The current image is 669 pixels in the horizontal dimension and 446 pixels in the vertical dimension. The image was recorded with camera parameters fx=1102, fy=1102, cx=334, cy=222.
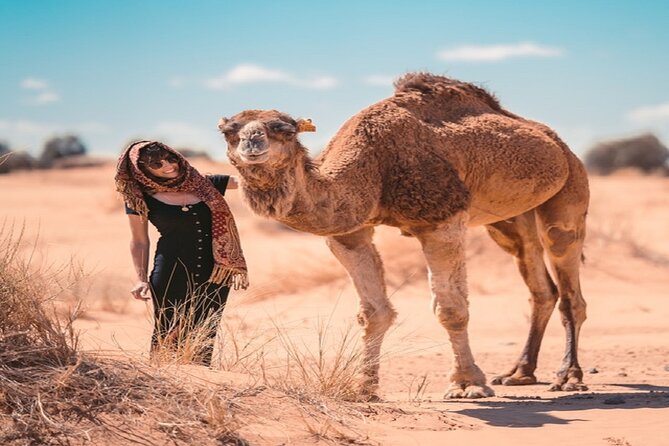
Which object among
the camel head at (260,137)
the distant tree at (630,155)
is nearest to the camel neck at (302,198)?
the camel head at (260,137)

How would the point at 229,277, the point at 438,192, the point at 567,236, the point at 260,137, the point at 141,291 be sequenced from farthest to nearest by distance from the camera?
the point at 567,236 < the point at 438,192 < the point at 229,277 < the point at 260,137 < the point at 141,291

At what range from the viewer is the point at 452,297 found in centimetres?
868

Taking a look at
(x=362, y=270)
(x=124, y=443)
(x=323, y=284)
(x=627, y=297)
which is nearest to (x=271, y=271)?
(x=323, y=284)

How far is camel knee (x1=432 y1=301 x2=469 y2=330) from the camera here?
8633mm

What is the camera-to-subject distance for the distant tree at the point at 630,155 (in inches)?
2164

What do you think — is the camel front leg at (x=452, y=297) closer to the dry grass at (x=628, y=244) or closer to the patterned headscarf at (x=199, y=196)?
the patterned headscarf at (x=199, y=196)

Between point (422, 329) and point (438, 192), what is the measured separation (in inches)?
237

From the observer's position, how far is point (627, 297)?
56.7 feet

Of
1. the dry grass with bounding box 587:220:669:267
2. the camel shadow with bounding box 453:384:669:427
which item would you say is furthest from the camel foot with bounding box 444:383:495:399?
the dry grass with bounding box 587:220:669:267

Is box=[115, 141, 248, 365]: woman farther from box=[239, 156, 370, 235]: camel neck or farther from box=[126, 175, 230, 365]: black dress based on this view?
box=[239, 156, 370, 235]: camel neck

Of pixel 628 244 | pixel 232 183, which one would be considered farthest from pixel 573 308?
pixel 628 244

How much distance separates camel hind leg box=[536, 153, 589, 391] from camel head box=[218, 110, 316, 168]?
377cm

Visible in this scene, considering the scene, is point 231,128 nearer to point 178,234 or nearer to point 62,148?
point 178,234

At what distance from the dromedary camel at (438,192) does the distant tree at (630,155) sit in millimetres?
45836
